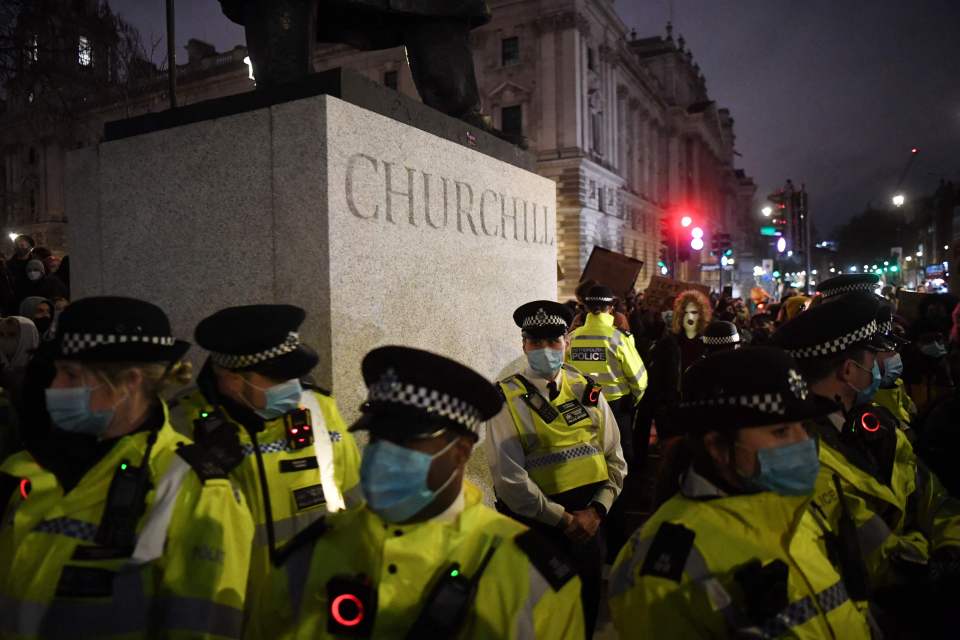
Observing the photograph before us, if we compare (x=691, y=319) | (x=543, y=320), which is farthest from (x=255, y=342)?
(x=691, y=319)

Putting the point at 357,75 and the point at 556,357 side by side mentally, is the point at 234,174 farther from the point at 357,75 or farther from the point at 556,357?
the point at 556,357

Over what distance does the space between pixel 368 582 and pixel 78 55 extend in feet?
42.5

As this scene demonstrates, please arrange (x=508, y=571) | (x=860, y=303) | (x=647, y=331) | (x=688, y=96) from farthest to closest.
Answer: (x=688, y=96) < (x=647, y=331) < (x=860, y=303) < (x=508, y=571)

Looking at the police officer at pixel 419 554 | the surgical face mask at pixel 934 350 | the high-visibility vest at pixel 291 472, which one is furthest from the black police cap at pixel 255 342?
the surgical face mask at pixel 934 350

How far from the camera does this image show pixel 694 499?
201 cm

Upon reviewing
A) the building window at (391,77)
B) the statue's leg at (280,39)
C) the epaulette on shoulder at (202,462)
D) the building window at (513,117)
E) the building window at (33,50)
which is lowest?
the epaulette on shoulder at (202,462)

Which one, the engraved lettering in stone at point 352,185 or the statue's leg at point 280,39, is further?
the statue's leg at point 280,39

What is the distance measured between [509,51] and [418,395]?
48.8 metres

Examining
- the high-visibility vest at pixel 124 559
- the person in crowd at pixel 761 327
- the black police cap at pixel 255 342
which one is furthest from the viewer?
the person in crowd at pixel 761 327

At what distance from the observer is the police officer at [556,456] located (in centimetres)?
357

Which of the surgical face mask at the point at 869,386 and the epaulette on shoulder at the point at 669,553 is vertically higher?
the surgical face mask at the point at 869,386

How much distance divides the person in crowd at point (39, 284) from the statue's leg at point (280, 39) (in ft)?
13.0

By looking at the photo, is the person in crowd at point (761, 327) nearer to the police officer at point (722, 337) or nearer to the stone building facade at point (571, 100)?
the police officer at point (722, 337)

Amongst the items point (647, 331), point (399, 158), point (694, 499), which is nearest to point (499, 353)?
point (399, 158)
